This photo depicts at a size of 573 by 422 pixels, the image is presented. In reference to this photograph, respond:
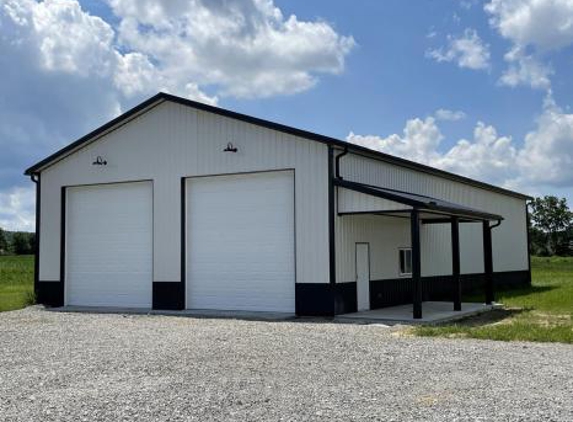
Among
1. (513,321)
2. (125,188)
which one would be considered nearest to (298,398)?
(513,321)

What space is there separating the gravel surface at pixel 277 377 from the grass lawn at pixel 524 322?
84 centimetres

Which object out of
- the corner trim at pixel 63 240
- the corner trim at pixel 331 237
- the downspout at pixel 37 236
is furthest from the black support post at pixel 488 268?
the downspout at pixel 37 236

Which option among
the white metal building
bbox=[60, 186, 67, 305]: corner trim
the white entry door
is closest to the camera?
the white metal building

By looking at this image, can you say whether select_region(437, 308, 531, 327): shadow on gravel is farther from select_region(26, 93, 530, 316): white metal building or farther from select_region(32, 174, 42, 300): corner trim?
select_region(32, 174, 42, 300): corner trim

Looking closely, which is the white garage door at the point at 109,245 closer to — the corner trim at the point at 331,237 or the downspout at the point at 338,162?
the corner trim at the point at 331,237

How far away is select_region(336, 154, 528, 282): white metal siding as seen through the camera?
60.0 ft

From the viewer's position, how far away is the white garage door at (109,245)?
811 inches

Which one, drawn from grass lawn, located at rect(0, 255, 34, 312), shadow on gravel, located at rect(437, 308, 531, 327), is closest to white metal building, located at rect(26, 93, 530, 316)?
grass lawn, located at rect(0, 255, 34, 312)

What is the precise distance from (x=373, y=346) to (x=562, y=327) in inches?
190

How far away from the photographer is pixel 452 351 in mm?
10984

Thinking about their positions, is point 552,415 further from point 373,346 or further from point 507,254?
point 507,254

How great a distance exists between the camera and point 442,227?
2442cm

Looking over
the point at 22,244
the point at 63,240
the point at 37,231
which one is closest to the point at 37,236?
the point at 37,231

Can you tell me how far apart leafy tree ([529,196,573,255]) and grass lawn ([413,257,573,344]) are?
2783 inches
